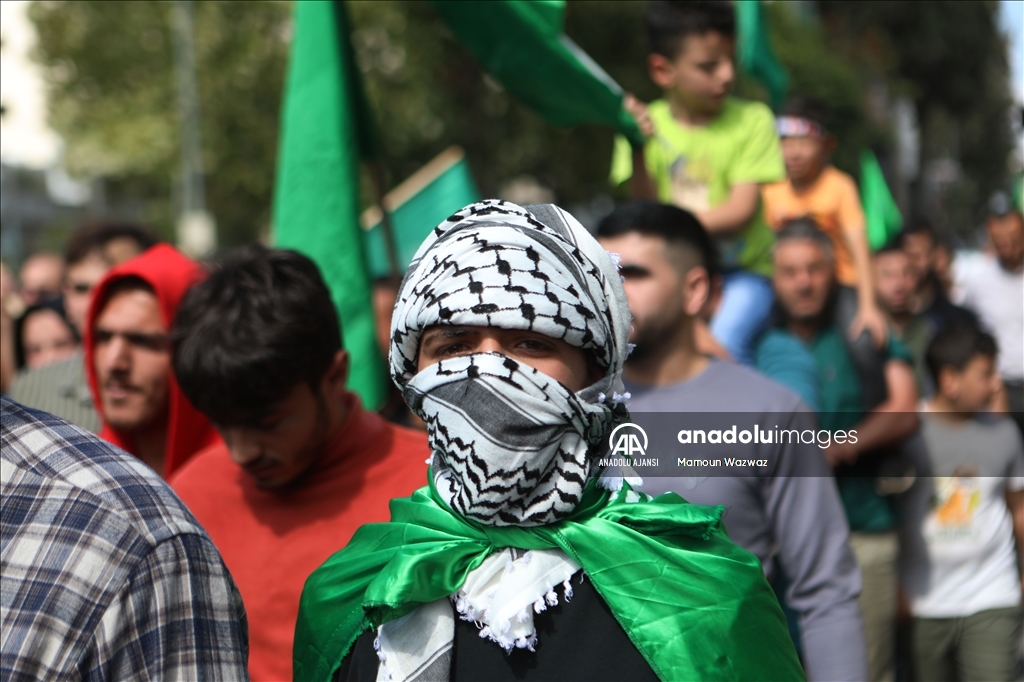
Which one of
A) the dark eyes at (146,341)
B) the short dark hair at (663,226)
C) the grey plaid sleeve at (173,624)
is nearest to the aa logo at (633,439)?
the short dark hair at (663,226)

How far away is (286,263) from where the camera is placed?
320 cm

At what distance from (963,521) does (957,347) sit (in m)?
0.70

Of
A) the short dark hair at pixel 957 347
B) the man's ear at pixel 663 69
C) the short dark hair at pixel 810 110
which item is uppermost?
the short dark hair at pixel 810 110

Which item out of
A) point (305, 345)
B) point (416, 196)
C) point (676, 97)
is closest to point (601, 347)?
point (305, 345)

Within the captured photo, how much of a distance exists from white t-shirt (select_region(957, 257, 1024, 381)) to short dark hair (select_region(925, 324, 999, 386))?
171 cm

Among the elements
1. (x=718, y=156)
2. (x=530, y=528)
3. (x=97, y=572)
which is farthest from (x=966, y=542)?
(x=97, y=572)

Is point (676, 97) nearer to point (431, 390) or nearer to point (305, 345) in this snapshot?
point (305, 345)

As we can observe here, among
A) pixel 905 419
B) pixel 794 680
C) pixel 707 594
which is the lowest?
pixel 794 680

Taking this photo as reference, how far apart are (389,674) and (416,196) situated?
186 inches

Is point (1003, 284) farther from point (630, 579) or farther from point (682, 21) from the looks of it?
point (630, 579)

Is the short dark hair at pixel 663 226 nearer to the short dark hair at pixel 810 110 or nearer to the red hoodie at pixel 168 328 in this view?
the red hoodie at pixel 168 328

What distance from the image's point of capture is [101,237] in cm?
607

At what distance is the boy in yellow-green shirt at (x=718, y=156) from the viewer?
15.8 ft

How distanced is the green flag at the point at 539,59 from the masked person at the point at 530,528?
2253mm
